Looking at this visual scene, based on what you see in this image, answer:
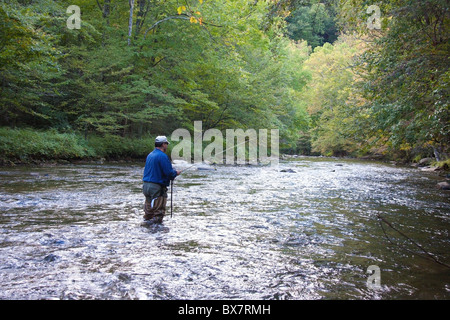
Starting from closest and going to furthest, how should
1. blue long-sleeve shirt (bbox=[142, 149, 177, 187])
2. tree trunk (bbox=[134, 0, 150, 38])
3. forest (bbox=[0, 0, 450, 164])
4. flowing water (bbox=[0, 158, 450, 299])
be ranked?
1. flowing water (bbox=[0, 158, 450, 299])
2. blue long-sleeve shirt (bbox=[142, 149, 177, 187])
3. forest (bbox=[0, 0, 450, 164])
4. tree trunk (bbox=[134, 0, 150, 38])

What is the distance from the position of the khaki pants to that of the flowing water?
0.22 meters

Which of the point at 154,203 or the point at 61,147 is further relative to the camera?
the point at 61,147

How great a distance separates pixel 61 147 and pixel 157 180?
39.0 feet

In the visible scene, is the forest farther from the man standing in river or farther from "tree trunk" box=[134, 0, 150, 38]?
the man standing in river

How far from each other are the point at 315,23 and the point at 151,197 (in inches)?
252

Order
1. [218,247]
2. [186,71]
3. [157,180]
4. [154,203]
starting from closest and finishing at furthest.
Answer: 1. [218,247]
2. [157,180]
3. [154,203]
4. [186,71]

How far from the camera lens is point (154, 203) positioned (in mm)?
6816

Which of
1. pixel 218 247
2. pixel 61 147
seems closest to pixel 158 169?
pixel 218 247

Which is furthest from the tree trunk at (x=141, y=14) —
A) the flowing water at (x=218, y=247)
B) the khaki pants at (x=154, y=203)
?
the khaki pants at (x=154, y=203)

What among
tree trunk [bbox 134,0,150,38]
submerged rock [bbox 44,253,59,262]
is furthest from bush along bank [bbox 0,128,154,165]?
submerged rock [bbox 44,253,59,262]

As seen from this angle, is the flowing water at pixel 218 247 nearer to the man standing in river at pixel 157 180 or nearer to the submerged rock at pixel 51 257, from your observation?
the submerged rock at pixel 51 257

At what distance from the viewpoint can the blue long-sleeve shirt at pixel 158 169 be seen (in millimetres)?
6660

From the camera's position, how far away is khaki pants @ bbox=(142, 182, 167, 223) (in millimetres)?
6733

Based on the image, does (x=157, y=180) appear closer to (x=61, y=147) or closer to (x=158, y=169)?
(x=158, y=169)
